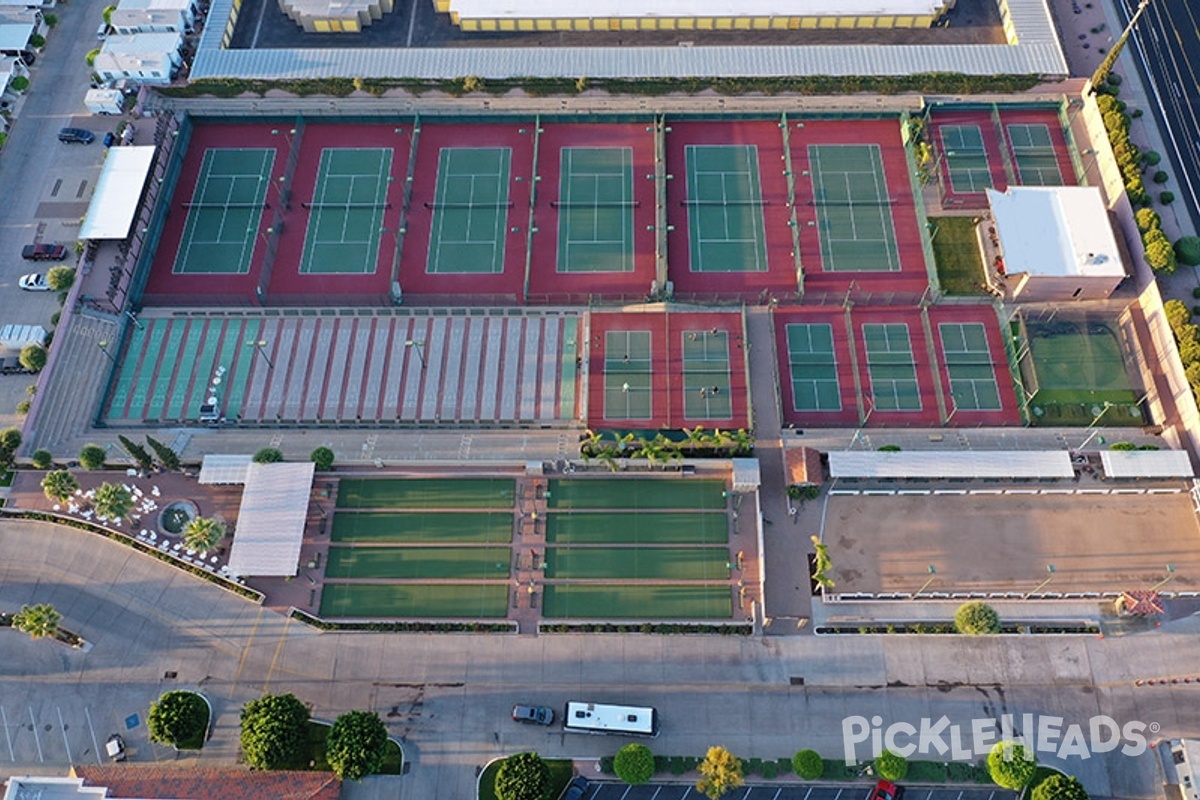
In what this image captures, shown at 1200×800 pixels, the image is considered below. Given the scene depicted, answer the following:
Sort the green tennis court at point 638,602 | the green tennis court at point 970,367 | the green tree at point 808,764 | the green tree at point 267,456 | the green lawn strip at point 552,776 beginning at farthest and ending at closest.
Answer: the green tennis court at point 970,367 < the green tree at point 267,456 < the green tennis court at point 638,602 < the green lawn strip at point 552,776 < the green tree at point 808,764

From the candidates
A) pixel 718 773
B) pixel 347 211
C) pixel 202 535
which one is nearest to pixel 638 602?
pixel 718 773

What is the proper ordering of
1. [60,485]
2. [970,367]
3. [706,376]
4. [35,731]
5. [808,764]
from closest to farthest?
1. [808,764]
2. [35,731]
3. [60,485]
4. [706,376]
5. [970,367]

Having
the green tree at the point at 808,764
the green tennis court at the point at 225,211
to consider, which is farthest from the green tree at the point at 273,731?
the green tennis court at the point at 225,211

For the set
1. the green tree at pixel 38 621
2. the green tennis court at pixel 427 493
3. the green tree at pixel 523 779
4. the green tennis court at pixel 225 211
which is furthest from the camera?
the green tennis court at pixel 225 211

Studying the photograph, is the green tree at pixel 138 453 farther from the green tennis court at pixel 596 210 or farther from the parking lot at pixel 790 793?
the parking lot at pixel 790 793

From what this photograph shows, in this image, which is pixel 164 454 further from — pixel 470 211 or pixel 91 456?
pixel 470 211

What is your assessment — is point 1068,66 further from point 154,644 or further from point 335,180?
point 154,644
